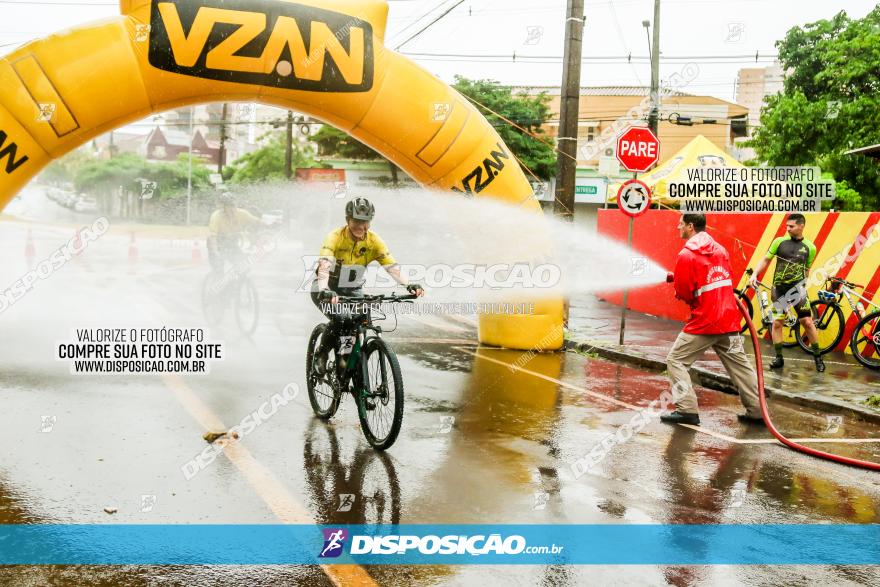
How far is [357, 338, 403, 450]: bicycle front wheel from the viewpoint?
20.1ft

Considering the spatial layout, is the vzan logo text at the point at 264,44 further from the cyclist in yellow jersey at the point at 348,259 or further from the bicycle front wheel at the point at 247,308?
the bicycle front wheel at the point at 247,308

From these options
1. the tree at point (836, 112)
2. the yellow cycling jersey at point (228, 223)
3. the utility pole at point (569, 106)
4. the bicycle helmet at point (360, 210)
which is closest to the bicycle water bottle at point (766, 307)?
the utility pole at point (569, 106)

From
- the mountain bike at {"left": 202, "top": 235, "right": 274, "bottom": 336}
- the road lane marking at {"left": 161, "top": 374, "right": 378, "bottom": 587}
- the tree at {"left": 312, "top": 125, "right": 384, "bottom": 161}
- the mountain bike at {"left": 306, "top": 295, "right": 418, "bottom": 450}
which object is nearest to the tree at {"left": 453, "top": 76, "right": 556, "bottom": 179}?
the tree at {"left": 312, "top": 125, "right": 384, "bottom": 161}

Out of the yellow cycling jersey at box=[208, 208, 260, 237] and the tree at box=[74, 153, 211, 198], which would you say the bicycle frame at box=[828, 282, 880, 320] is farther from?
the tree at box=[74, 153, 211, 198]

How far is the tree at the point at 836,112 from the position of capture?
24.0 meters

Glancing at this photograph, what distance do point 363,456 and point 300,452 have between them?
47 cm

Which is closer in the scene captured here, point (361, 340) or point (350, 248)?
point (361, 340)

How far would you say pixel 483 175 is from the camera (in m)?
10.4

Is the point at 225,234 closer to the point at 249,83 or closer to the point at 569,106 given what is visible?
the point at 249,83

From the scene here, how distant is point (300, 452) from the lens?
6211mm

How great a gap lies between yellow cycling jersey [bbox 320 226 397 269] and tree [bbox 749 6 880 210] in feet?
65.1

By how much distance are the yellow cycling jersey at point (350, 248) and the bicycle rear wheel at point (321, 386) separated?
60 centimetres

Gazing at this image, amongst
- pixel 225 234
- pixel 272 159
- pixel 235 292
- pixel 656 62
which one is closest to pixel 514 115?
pixel 656 62

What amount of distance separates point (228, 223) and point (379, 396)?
6345mm
